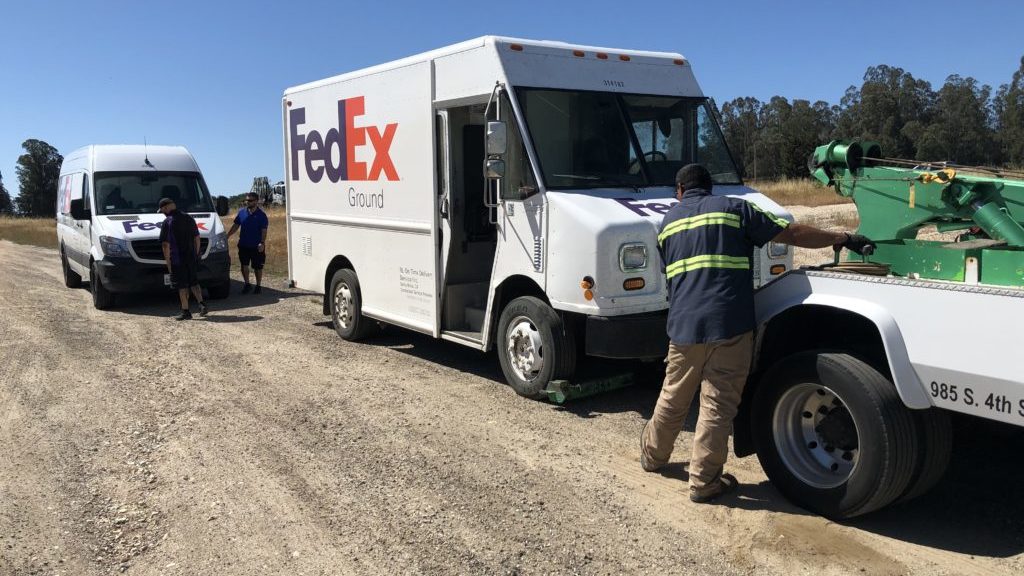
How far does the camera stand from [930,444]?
397cm

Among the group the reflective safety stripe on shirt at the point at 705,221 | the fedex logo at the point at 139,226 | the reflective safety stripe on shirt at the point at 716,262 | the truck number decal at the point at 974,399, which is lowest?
the truck number decal at the point at 974,399

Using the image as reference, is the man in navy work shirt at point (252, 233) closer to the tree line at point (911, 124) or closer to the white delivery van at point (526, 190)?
the white delivery van at point (526, 190)

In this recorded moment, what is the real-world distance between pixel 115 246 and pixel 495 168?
8.48 meters

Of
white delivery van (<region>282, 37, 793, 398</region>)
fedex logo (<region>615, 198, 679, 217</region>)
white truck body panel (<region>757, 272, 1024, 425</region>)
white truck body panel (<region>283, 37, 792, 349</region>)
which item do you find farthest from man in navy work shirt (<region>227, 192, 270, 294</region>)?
white truck body panel (<region>757, 272, 1024, 425</region>)

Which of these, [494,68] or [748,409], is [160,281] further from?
[748,409]

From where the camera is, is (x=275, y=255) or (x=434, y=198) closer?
(x=434, y=198)

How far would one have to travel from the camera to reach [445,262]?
7734 millimetres

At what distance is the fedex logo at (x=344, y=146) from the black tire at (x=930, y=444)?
222 inches

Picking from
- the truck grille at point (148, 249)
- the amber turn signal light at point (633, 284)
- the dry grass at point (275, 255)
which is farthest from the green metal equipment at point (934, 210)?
the truck grille at point (148, 249)

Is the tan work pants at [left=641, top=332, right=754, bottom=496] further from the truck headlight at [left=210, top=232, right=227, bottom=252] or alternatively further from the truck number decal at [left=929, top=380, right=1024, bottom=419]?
the truck headlight at [left=210, top=232, right=227, bottom=252]

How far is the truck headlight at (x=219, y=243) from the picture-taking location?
13.2m

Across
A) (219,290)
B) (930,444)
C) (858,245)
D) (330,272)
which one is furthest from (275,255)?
(930,444)

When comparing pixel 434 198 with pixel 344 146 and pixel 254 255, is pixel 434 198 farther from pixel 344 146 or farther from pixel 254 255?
pixel 254 255

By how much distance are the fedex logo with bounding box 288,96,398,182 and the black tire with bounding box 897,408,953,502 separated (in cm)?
563
